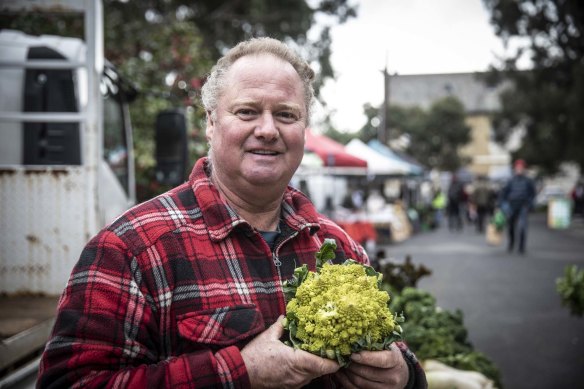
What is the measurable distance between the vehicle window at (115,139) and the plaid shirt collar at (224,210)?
2.92 metres

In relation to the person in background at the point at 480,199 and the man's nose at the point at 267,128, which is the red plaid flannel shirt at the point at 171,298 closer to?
the man's nose at the point at 267,128

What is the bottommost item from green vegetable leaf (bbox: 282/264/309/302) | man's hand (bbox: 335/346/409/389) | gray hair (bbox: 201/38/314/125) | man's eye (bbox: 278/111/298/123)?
man's hand (bbox: 335/346/409/389)

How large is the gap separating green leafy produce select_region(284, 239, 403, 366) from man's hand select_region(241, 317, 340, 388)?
1.1 inches

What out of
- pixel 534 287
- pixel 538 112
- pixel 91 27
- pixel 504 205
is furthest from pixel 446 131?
pixel 91 27

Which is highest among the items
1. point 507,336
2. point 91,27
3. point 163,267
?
point 91,27

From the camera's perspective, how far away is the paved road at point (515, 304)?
527 cm

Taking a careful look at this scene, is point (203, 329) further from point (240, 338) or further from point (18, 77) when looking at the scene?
point (18, 77)

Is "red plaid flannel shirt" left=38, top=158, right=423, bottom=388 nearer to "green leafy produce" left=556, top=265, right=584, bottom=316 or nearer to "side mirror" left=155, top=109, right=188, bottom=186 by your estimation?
"side mirror" left=155, top=109, right=188, bottom=186

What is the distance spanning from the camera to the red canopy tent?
33.9 ft

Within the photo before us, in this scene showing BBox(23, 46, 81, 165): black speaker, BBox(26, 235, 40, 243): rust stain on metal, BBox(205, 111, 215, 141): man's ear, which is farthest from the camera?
BBox(23, 46, 81, 165): black speaker

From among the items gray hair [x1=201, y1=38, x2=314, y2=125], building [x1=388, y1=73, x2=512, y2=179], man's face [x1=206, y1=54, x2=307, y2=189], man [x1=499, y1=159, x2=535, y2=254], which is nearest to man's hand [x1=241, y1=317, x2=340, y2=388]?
man's face [x1=206, y1=54, x2=307, y2=189]

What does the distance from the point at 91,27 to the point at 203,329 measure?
8.94 ft

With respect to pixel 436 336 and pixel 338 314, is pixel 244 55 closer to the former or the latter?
pixel 338 314

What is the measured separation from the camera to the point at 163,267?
1700 millimetres
